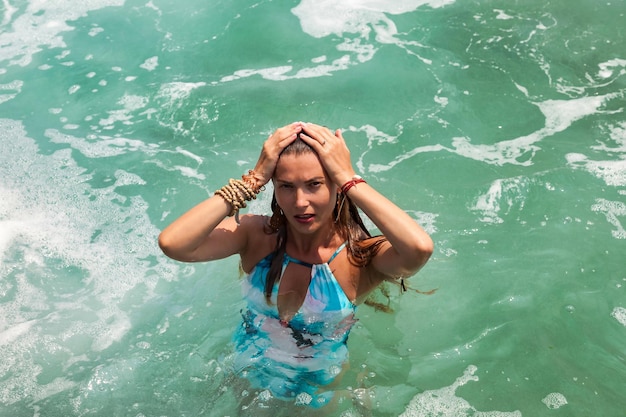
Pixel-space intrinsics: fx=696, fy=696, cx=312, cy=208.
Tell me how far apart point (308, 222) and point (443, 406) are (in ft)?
5.50

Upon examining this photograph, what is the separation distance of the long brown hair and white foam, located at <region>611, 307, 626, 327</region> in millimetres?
2162

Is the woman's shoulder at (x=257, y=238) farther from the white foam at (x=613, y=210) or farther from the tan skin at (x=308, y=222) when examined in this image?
the white foam at (x=613, y=210)

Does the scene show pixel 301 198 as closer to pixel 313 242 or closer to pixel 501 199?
pixel 313 242

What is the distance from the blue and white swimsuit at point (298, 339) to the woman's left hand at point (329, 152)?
0.56m

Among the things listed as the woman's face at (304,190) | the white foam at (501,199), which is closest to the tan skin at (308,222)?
the woman's face at (304,190)

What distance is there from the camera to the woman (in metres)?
3.43

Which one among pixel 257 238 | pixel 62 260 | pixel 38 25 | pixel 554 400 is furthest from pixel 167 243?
pixel 38 25

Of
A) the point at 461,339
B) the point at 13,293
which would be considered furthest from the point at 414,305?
the point at 13,293

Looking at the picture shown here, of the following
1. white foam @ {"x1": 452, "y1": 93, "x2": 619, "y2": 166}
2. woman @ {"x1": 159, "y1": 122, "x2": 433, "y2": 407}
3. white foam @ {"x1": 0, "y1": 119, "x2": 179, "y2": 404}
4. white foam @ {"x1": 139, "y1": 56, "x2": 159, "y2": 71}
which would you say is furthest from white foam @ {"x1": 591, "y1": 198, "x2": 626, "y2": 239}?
white foam @ {"x1": 139, "y1": 56, "x2": 159, "y2": 71}

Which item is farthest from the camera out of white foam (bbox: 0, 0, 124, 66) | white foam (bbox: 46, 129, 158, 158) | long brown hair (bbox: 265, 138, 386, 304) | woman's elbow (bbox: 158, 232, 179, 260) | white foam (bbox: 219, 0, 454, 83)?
white foam (bbox: 0, 0, 124, 66)

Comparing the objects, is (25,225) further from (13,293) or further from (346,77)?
(346,77)

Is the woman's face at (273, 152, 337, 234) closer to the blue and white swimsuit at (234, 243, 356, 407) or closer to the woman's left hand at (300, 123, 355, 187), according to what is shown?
the woman's left hand at (300, 123, 355, 187)

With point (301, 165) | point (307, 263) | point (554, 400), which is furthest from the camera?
point (554, 400)

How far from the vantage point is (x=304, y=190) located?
347cm
